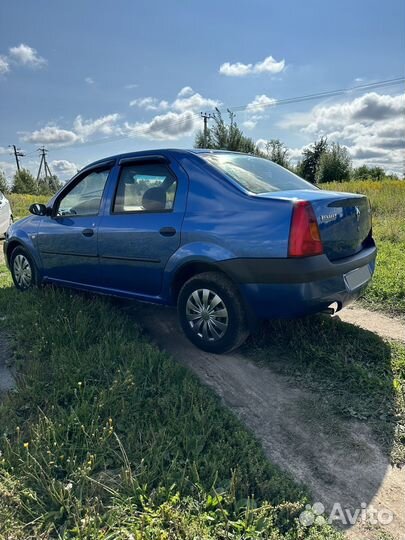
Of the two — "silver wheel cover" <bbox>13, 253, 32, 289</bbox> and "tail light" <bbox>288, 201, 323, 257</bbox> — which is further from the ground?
"tail light" <bbox>288, 201, 323, 257</bbox>

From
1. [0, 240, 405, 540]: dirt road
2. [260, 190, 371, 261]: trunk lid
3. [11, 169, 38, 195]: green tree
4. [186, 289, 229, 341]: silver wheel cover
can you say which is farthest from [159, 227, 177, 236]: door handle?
[11, 169, 38, 195]: green tree

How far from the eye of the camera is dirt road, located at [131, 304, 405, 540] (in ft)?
6.88

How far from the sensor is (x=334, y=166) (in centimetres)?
3278

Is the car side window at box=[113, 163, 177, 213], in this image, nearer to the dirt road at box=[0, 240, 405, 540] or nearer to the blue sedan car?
the blue sedan car

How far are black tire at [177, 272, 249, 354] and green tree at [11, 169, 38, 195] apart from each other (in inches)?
1753

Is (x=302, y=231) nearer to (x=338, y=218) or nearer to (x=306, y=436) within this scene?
(x=338, y=218)

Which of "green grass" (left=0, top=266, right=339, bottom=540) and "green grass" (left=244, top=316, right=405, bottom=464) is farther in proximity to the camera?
"green grass" (left=244, top=316, right=405, bottom=464)

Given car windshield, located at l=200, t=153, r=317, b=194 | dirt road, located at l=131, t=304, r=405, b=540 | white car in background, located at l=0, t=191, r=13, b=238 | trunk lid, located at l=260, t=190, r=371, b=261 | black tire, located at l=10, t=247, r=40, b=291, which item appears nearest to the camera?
dirt road, located at l=131, t=304, r=405, b=540

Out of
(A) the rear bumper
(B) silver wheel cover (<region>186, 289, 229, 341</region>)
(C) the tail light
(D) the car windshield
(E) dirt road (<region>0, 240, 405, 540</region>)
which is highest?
(D) the car windshield

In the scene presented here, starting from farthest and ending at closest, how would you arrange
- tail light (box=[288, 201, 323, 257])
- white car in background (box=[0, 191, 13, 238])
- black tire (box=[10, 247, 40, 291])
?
white car in background (box=[0, 191, 13, 238]) → black tire (box=[10, 247, 40, 291]) → tail light (box=[288, 201, 323, 257])

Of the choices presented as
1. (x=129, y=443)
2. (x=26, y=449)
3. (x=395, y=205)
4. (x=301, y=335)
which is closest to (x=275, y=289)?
(x=301, y=335)

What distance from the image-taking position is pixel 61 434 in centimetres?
243

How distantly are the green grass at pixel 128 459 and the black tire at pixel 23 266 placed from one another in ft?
6.25

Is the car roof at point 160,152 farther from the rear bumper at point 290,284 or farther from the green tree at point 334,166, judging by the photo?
the green tree at point 334,166
